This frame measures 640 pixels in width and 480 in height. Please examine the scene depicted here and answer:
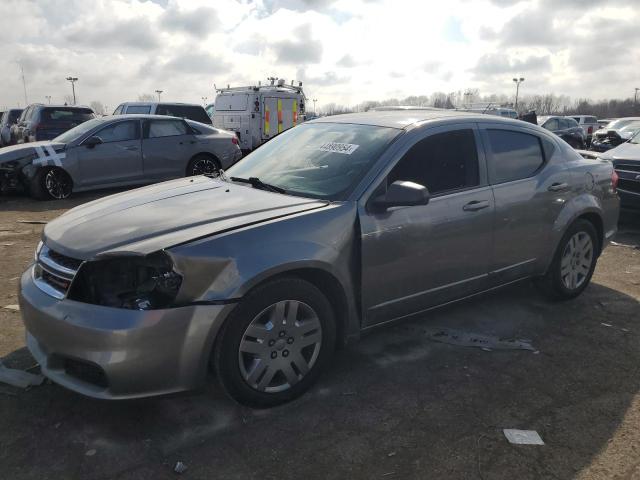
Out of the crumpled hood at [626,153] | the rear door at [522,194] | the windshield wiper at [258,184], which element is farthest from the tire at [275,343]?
the crumpled hood at [626,153]

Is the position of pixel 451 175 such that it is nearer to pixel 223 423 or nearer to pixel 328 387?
pixel 328 387

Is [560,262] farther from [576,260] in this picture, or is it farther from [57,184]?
[57,184]

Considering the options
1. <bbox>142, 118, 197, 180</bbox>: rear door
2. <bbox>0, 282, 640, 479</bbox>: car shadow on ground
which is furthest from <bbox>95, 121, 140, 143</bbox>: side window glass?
<bbox>0, 282, 640, 479</bbox>: car shadow on ground

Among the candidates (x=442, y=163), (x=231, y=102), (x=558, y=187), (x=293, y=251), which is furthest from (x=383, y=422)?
(x=231, y=102)

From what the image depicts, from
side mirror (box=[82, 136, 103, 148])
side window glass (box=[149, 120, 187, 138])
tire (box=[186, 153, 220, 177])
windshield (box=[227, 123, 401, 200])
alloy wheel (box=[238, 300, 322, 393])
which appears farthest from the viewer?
tire (box=[186, 153, 220, 177])

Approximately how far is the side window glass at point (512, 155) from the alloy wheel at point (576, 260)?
0.84 metres

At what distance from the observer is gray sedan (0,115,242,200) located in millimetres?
9492

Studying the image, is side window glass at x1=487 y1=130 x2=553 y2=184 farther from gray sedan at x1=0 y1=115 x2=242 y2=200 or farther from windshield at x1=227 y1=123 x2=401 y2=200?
gray sedan at x1=0 y1=115 x2=242 y2=200

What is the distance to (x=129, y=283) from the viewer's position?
2770 millimetres

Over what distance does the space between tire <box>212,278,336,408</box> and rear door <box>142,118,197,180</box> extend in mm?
8190

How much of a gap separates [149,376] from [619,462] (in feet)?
7.85

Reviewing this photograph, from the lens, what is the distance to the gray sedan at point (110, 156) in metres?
9.49

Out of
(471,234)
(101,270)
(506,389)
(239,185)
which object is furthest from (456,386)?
(101,270)

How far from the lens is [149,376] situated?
2648mm
